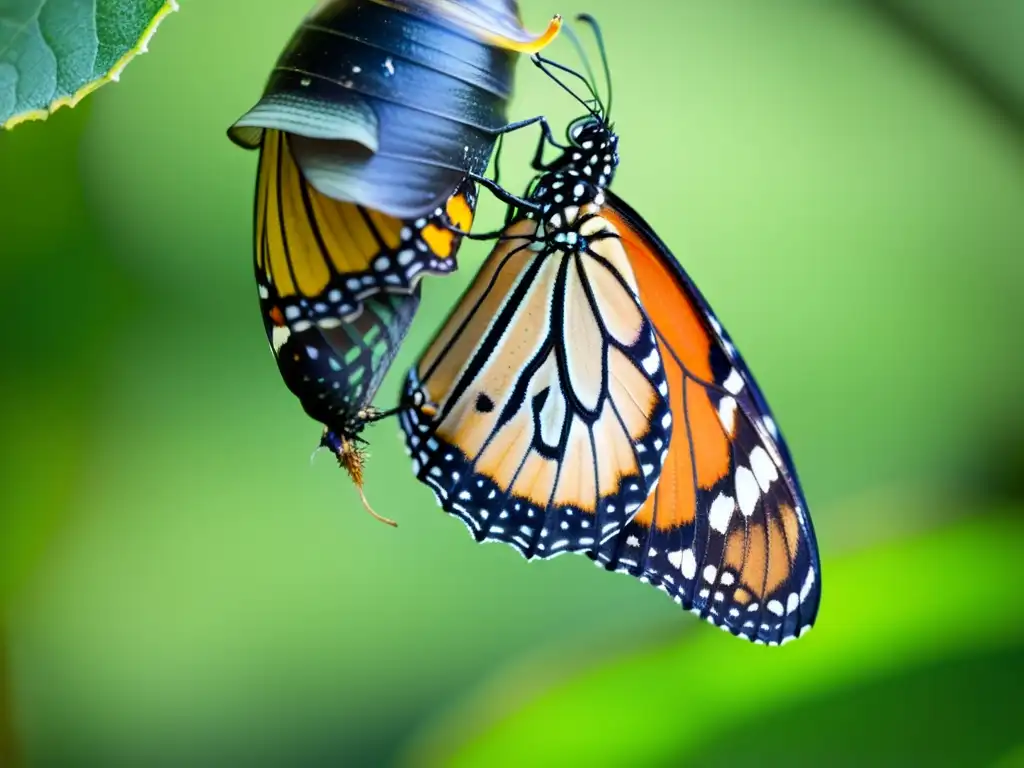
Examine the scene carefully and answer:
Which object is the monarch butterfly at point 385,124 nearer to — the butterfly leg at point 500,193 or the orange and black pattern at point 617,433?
the butterfly leg at point 500,193

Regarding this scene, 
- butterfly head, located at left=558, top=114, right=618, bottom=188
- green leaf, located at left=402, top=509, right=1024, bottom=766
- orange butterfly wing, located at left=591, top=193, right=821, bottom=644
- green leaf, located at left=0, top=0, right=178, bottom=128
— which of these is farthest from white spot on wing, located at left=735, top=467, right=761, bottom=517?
green leaf, located at left=0, top=0, right=178, bottom=128

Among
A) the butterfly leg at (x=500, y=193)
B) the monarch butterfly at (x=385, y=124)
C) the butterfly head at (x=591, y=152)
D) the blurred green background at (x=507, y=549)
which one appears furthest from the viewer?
the blurred green background at (x=507, y=549)

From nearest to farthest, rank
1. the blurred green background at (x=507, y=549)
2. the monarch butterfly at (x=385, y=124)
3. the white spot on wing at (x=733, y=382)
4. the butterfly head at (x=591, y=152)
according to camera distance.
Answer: the monarch butterfly at (x=385, y=124) < the butterfly head at (x=591, y=152) < the white spot on wing at (x=733, y=382) < the blurred green background at (x=507, y=549)

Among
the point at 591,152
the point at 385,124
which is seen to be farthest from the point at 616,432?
the point at 385,124

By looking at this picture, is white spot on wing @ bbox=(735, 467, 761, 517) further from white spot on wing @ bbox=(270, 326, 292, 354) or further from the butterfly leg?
white spot on wing @ bbox=(270, 326, 292, 354)

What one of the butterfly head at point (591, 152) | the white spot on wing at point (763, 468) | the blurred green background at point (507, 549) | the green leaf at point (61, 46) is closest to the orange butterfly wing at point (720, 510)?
the white spot on wing at point (763, 468)
